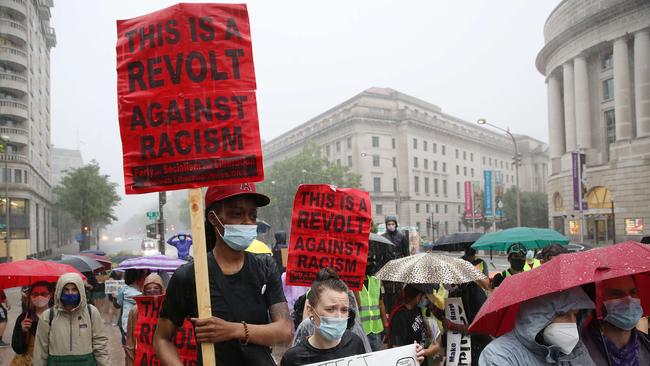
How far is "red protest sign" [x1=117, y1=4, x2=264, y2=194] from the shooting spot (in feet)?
8.57

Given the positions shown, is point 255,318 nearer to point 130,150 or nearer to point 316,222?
point 130,150

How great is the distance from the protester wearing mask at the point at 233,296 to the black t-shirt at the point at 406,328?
2.43 m

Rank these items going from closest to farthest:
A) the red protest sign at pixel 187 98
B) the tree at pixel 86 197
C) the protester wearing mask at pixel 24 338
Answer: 1. the red protest sign at pixel 187 98
2. the protester wearing mask at pixel 24 338
3. the tree at pixel 86 197

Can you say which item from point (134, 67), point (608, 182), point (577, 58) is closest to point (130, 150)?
point (134, 67)

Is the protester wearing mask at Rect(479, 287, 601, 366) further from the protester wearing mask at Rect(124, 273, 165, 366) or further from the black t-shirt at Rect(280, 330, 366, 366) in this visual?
the protester wearing mask at Rect(124, 273, 165, 366)

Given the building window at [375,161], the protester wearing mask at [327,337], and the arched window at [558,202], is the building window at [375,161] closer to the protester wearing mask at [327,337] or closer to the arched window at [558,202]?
the arched window at [558,202]

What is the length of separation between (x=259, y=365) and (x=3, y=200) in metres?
49.2

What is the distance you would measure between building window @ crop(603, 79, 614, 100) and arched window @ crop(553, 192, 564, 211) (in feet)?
28.7

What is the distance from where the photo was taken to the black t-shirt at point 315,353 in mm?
3094

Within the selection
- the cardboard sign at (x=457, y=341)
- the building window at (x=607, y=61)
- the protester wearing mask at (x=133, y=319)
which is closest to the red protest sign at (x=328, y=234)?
the cardboard sign at (x=457, y=341)

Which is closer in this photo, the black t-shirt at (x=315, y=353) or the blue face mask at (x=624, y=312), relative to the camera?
the blue face mask at (x=624, y=312)

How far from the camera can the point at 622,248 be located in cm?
269

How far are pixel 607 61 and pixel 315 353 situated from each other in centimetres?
4566

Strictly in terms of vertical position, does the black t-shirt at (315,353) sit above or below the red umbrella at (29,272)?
below
